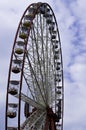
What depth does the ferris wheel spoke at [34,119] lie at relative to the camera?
157 feet

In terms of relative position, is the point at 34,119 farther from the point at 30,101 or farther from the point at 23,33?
the point at 23,33

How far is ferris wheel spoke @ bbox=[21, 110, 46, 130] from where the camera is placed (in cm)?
4795

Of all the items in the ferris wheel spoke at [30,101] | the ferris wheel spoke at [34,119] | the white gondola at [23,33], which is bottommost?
the ferris wheel spoke at [34,119]

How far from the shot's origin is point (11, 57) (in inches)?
1906

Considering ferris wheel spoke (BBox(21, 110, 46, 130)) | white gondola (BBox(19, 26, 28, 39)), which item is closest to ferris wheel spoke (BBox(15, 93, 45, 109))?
ferris wheel spoke (BBox(21, 110, 46, 130))

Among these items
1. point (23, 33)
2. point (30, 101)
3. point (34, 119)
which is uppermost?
point (23, 33)

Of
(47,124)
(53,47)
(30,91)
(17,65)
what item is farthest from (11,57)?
(53,47)

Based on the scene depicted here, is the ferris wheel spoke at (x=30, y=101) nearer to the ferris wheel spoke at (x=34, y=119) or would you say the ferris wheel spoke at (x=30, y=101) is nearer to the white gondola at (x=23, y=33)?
the ferris wheel spoke at (x=34, y=119)

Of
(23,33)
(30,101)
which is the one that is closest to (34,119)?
(30,101)

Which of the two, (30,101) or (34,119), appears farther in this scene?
(34,119)

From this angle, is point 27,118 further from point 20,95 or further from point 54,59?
point 54,59

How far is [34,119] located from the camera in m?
49.9

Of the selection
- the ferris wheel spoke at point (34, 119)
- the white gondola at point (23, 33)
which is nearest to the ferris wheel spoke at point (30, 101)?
the ferris wheel spoke at point (34, 119)

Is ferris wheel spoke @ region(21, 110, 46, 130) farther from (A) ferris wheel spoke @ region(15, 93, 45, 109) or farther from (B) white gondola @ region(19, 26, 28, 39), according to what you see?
(B) white gondola @ region(19, 26, 28, 39)
